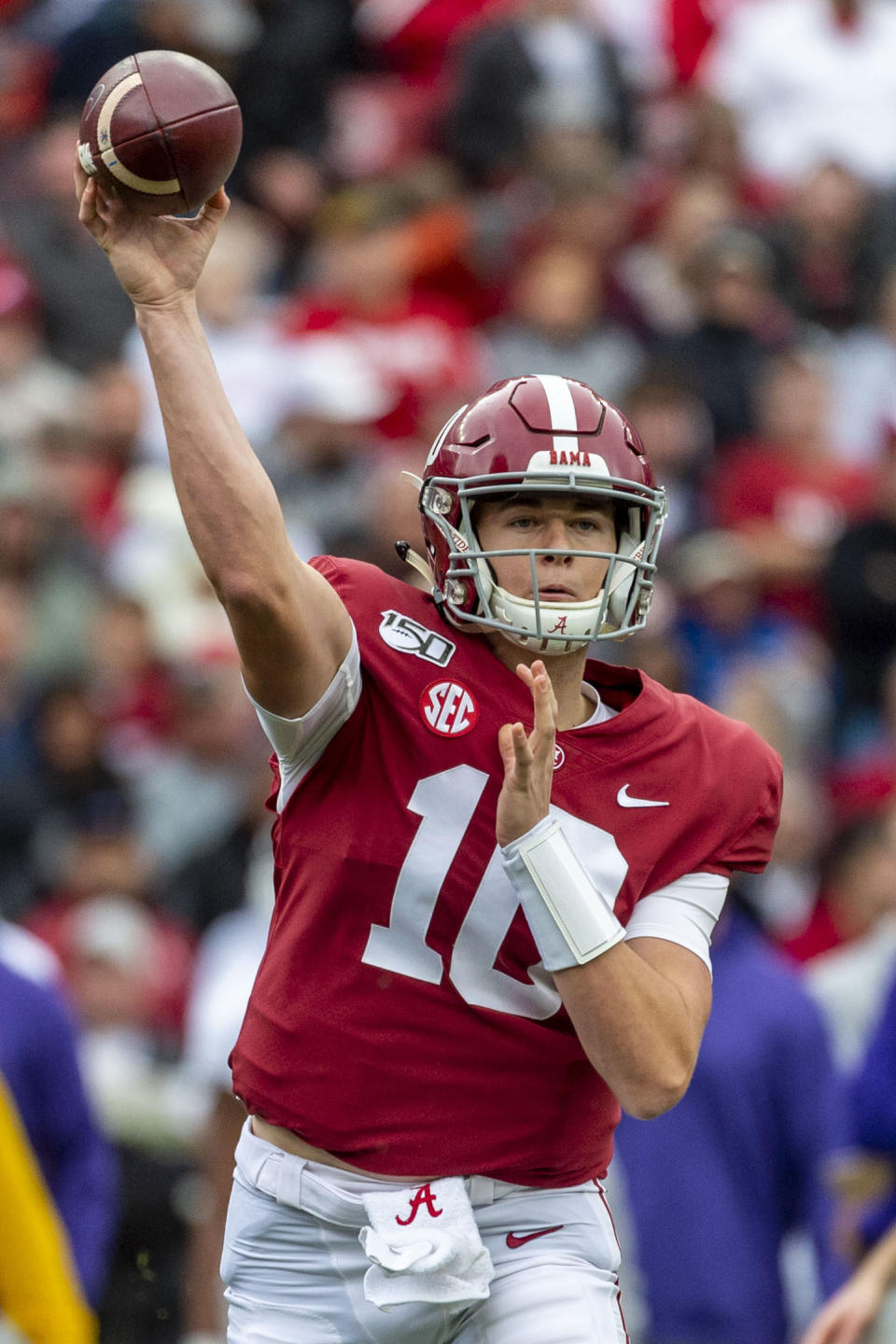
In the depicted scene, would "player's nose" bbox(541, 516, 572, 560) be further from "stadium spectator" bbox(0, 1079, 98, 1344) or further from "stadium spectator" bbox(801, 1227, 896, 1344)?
"stadium spectator" bbox(801, 1227, 896, 1344)

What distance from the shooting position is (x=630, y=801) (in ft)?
11.4

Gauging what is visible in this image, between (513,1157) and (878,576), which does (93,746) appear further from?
(513,1157)

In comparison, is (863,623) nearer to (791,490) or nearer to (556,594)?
(791,490)

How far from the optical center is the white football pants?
11.0ft

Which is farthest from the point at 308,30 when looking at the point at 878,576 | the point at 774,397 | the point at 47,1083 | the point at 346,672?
the point at 346,672

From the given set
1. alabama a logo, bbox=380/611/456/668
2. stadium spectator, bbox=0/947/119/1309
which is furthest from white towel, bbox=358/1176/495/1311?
stadium spectator, bbox=0/947/119/1309

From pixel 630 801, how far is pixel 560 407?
626mm

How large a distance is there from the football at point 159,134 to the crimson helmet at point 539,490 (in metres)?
0.57

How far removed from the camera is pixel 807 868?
7.66 m

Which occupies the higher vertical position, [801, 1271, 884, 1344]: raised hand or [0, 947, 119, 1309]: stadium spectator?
[0, 947, 119, 1309]: stadium spectator

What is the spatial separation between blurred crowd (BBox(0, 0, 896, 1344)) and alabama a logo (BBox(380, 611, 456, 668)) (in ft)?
7.54

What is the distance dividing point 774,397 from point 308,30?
3471 millimetres

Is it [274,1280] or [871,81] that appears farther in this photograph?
[871,81]

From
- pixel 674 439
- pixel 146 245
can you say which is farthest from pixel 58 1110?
pixel 674 439
